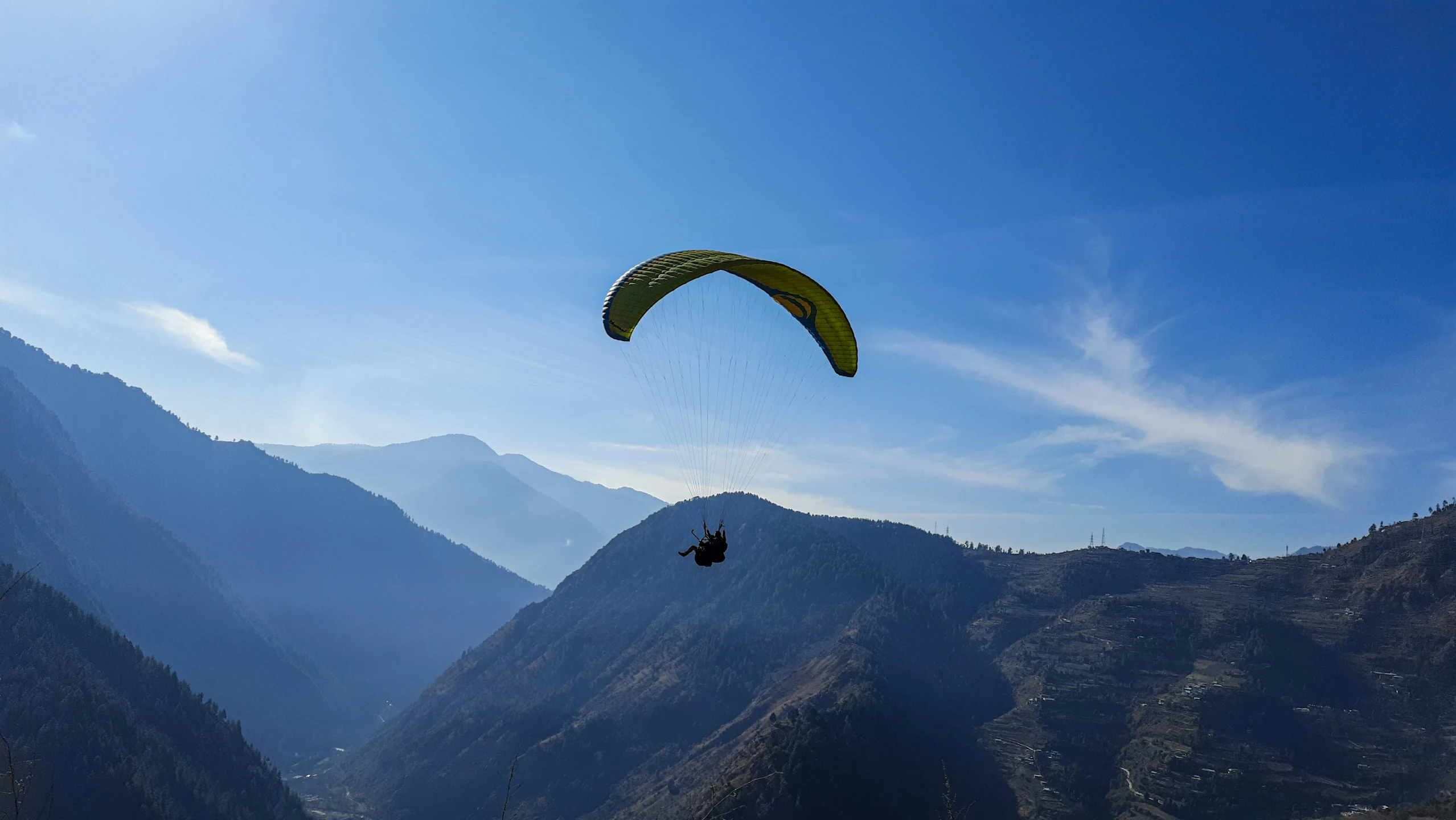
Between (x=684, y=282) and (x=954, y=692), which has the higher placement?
(x=684, y=282)

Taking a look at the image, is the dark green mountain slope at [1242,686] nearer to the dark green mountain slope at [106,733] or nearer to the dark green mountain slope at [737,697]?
the dark green mountain slope at [737,697]

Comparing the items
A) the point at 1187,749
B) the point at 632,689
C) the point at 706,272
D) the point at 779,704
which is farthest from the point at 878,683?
the point at 706,272

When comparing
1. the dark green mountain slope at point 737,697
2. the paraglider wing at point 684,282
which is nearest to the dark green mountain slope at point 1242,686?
the dark green mountain slope at point 737,697

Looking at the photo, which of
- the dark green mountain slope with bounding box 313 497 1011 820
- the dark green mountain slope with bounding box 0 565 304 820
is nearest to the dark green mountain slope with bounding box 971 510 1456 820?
the dark green mountain slope with bounding box 313 497 1011 820

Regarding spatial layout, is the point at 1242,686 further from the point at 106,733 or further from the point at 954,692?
the point at 106,733

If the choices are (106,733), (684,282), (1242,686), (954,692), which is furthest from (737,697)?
(684,282)

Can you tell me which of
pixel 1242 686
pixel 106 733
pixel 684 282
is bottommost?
pixel 106 733
